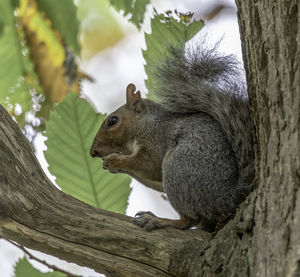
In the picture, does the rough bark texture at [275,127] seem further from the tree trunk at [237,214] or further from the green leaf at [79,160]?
the green leaf at [79,160]

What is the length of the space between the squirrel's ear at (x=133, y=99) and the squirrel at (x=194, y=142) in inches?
3.7

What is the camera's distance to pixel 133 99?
240 centimetres

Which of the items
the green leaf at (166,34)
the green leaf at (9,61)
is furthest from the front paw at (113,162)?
the green leaf at (9,61)

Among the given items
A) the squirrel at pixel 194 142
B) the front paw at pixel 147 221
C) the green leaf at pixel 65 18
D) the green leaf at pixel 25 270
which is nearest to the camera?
the green leaf at pixel 65 18

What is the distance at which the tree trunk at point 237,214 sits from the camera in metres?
1.12

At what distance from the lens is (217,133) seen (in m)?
1.82

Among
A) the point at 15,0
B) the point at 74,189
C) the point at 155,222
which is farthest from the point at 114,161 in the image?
the point at 15,0

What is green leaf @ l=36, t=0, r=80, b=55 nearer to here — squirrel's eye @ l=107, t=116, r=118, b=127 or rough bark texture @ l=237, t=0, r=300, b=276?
rough bark texture @ l=237, t=0, r=300, b=276

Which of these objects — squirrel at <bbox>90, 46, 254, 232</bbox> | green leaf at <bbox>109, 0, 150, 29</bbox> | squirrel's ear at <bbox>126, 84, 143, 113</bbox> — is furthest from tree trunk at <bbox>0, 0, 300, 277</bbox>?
squirrel's ear at <bbox>126, 84, 143, 113</bbox>

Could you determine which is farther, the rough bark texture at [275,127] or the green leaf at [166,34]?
the green leaf at [166,34]

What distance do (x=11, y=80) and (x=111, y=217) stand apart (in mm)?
497

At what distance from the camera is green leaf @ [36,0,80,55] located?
1.01 meters

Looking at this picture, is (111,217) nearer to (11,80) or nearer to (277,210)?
(11,80)

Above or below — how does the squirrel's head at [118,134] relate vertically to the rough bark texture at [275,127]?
above
